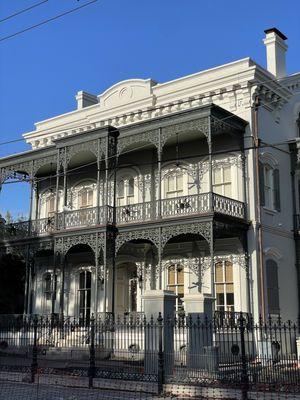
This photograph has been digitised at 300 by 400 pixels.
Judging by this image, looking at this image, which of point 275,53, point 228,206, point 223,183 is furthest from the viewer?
point 275,53

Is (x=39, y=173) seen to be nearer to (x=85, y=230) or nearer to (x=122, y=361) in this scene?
(x=85, y=230)

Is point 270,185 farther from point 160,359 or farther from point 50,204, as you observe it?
point 160,359

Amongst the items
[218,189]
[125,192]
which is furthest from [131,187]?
[218,189]

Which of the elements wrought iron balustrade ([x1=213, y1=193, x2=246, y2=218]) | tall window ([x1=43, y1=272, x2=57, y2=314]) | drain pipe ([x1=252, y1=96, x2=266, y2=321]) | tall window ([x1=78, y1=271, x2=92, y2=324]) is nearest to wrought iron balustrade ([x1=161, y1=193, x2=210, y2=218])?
wrought iron balustrade ([x1=213, y1=193, x2=246, y2=218])

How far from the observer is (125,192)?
80.1ft

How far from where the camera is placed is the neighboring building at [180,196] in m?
20.5

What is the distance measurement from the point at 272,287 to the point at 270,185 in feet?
12.9

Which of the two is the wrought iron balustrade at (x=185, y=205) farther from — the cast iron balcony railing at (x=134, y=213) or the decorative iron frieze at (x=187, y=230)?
the decorative iron frieze at (x=187, y=230)

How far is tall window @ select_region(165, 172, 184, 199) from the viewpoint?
2281cm

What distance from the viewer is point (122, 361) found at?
14234 mm

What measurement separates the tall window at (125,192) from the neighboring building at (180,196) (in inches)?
2.1

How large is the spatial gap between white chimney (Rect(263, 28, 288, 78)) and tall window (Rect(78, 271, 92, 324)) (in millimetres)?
11829

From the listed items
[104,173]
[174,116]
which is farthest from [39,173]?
[174,116]

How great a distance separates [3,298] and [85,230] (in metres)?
10.3
